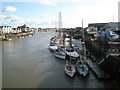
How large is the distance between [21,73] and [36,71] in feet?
4.39

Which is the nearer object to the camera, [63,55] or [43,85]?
[43,85]

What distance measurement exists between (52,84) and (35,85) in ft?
3.87

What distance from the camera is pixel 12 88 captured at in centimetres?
1100

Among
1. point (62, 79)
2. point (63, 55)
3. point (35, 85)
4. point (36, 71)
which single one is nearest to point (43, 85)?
point (35, 85)

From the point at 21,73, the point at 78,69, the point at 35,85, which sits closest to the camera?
the point at 35,85

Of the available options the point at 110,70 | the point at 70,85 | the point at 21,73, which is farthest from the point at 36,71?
the point at 110,70

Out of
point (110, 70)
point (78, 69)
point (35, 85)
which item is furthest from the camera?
point (78, 69)

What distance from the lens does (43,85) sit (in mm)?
11109

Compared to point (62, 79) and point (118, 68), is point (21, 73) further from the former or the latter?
point (118, 68)

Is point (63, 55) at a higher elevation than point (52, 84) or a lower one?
higher

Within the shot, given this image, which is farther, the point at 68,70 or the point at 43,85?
the point at 68,70

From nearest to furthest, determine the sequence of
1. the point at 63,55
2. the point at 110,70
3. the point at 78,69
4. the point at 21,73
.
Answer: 1. the point at 110,70
2. the point at 78,69
3. the point at 21,73
4. the point at 63,55

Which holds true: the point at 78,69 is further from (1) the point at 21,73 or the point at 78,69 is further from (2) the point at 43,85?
(1) the point at 21,73

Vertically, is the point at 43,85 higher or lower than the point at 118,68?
lower
